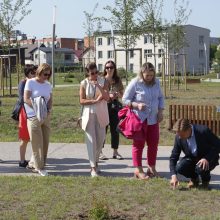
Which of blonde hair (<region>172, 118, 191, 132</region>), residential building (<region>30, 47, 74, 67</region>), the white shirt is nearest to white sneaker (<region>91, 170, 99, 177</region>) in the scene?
the white shirt

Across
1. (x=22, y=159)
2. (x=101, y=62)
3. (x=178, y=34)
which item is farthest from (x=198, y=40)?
(x=22, y=159)

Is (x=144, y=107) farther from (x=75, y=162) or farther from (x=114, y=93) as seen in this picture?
(x=75, y=162)

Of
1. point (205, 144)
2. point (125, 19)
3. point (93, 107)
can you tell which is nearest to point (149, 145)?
point (93, 107)

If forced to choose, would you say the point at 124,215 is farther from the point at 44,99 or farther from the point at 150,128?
the point at 44,99

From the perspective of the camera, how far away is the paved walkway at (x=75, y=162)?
818cm

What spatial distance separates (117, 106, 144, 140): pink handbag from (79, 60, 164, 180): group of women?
0.04 m

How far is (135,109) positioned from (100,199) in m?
1.76

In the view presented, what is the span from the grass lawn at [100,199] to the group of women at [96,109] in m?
0.53

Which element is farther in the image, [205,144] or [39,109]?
[39,109]

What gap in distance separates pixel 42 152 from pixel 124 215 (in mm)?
2649

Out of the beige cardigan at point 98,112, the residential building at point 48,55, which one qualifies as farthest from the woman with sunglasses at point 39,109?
the residential building at point 48,55

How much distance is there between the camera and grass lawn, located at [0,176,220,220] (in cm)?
575

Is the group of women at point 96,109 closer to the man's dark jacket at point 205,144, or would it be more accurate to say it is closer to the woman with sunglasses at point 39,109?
the woman with sunglasses at point 39,109

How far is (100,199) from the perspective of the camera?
6.20m
